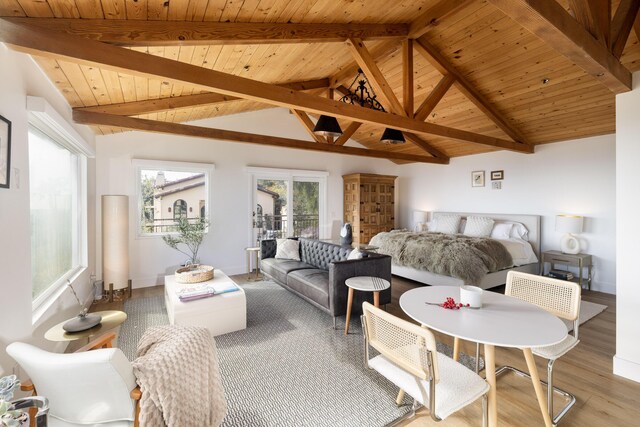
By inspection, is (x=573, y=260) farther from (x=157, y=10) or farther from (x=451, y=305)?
(x=157, y=10)

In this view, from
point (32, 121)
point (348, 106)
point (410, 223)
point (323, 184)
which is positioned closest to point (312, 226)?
point (323, 184)

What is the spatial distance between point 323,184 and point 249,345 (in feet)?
14.6

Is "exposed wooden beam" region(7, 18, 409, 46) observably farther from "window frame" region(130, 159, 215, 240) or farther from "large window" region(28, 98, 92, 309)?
"window frame" region(130, 159, 215, 240)

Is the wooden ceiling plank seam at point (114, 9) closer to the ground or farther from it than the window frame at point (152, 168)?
farther from it

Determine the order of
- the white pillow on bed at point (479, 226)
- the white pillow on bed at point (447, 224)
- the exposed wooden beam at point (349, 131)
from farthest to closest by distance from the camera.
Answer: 1. the white pillow on bed at point (447, 224)
2. the white pillow on bed at point (479, 226)
3. the exposed wooden beam at point (349, 131)

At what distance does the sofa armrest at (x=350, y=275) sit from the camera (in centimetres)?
312

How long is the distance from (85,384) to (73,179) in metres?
3.39

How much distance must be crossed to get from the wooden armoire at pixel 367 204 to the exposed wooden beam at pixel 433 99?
3030mm

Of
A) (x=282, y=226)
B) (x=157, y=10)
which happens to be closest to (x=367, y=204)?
(x=282, y=226)

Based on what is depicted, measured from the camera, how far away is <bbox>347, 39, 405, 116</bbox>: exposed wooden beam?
9.91ft

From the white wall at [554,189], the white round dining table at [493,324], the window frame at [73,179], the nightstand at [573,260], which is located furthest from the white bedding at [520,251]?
the window frame at [73,179]

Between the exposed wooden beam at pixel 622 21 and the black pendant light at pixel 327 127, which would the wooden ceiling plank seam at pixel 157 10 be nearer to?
the black pendant light at pixel 327 127

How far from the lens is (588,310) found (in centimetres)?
361

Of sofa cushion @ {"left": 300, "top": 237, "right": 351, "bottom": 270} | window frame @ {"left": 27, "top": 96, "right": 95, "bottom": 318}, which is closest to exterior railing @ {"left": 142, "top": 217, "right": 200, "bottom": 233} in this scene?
window frame @ {"left": 27, "top": 96, "right": 95, "bottom": 318}
